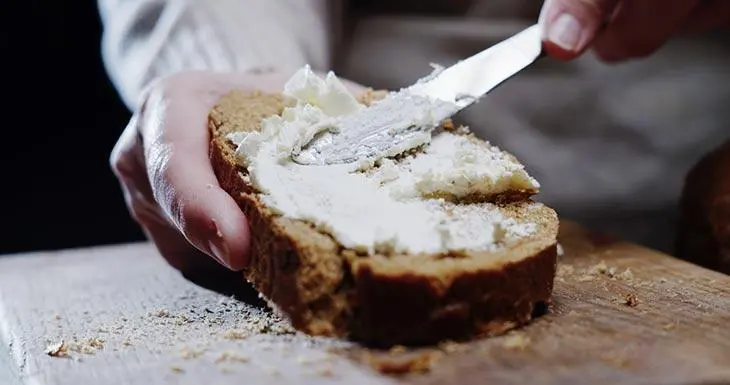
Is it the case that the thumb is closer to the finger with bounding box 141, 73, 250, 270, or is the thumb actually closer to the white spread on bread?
the white spread on bread

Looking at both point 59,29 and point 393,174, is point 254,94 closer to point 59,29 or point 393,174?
point 393,174

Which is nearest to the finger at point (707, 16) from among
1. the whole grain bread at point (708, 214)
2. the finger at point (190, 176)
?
the whole grain bread at point (708, 214)

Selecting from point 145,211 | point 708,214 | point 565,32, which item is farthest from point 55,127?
point 708,214

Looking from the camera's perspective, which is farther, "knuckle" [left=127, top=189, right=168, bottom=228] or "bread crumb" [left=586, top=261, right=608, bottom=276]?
"knuckle" [left=127, top=189, right=168, bottom=228]

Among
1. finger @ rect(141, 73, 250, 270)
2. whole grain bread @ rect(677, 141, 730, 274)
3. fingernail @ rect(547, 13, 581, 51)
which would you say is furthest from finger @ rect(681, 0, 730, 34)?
finger @ rect(141, 73, 250, 270)

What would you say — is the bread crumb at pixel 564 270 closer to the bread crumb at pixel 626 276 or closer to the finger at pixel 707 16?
the bread crumb at pixel 626 276

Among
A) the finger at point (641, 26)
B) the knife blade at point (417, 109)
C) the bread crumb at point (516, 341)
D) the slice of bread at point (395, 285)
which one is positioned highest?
the finger at point (641, 26)
